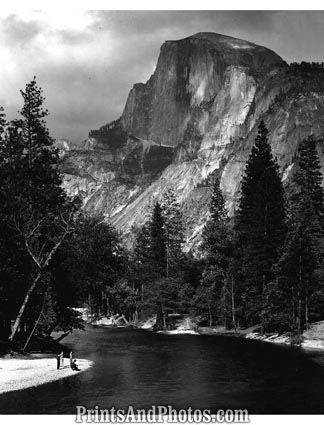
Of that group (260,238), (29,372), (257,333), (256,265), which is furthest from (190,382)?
(260,238)

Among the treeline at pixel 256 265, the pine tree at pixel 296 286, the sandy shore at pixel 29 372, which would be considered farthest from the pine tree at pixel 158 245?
the sandy shore at pixel 29 372

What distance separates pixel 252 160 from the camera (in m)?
78.5

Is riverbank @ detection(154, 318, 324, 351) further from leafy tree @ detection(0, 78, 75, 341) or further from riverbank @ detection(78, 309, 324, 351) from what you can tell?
leafy tree @ detection(0, 78, 75, 341)

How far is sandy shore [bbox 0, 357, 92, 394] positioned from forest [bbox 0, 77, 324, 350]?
3.93 meters

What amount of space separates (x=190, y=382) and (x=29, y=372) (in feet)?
36.8

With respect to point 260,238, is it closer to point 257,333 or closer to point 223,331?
point 257,333

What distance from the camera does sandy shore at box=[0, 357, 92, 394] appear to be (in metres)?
31.2

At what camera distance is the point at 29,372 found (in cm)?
3450

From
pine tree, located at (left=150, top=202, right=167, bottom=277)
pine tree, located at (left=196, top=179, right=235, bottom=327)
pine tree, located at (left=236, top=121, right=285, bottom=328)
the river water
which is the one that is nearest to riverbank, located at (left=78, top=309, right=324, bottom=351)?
pine tree, located at (left=196, top=179, right=235, bottom=327)

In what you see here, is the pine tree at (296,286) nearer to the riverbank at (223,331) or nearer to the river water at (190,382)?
the riverbank at (223,331)

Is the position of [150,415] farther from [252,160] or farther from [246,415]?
[252,160]

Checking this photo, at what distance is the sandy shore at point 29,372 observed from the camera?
A: 3123 cm

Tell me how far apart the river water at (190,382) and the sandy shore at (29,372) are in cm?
99

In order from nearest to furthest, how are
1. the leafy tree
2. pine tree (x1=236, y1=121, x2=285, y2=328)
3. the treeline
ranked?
the leafy tree → the treeline → pine tree (x1=236, y1=121, x2=285, y2=328)
